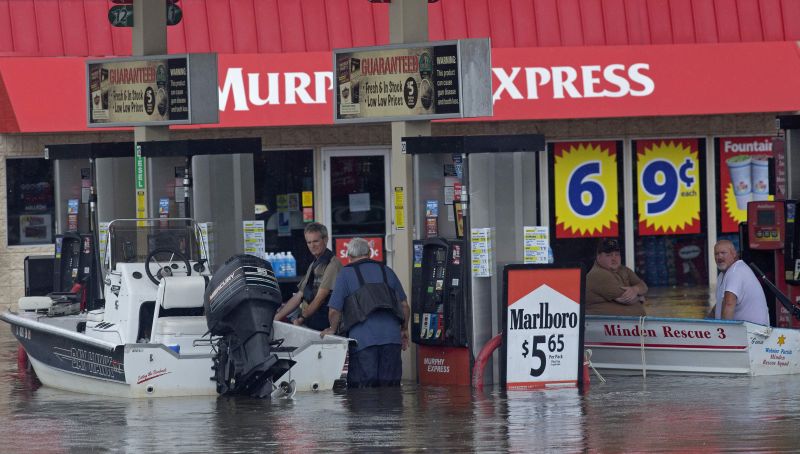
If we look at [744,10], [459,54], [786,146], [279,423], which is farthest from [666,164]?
[279,423]

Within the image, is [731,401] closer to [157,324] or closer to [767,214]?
[767,214]

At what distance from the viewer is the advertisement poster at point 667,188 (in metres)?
24.7

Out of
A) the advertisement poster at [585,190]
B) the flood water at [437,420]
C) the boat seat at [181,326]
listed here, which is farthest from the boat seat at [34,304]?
the advertisement poster at [585,190]

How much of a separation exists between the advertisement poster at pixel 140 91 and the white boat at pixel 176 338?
207cm

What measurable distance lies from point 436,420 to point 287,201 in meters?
12.5

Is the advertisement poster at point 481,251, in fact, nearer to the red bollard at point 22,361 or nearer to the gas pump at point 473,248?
the gas pump at point 473,248

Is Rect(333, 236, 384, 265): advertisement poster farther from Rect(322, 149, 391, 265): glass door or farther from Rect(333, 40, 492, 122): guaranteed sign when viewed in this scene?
Rect(333, 40, 492, 122): guaranteed sign

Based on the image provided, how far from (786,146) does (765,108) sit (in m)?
7.91

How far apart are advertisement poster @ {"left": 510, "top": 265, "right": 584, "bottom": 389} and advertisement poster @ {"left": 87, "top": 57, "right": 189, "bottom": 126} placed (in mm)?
4996

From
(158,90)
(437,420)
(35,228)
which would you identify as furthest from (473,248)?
(35,228)

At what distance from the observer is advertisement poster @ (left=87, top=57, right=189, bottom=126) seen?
55.1 ft

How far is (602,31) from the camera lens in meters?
24.7

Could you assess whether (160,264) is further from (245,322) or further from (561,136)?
(561,136)

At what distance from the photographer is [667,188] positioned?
2480 cm
